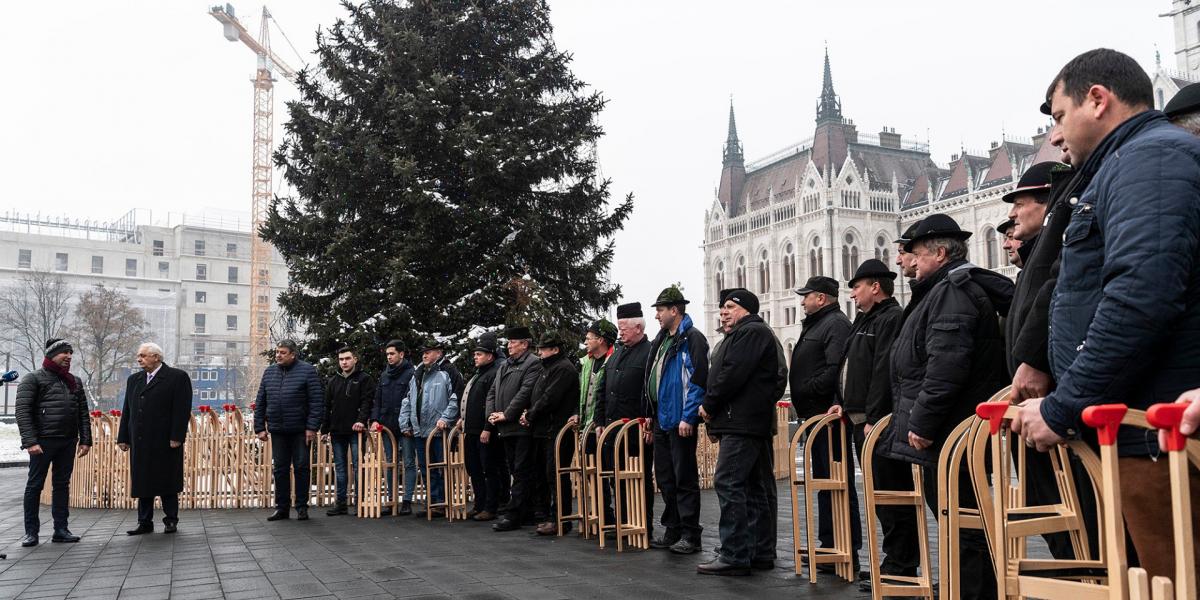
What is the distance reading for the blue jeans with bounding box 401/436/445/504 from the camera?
1103 cm

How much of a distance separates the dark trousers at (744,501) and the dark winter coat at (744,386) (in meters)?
0.12

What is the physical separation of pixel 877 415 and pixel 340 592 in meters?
3.79

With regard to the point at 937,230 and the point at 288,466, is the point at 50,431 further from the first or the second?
the point at 937,230

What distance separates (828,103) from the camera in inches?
3895

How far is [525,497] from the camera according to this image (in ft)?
31.4

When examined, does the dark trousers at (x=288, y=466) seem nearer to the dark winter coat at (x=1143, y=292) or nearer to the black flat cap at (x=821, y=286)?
the black flat cap at (x=821, y=286)

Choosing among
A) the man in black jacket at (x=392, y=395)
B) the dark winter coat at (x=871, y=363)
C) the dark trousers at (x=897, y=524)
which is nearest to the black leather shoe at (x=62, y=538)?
the man in black jacket at (x=392, y=395)

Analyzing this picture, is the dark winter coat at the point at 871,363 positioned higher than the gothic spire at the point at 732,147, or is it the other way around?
the gothic spire at the point at 732,147

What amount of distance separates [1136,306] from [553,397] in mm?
7198

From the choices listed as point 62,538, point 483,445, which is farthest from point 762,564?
point 62,538

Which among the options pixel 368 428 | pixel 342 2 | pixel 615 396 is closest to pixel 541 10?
pixel 342 2

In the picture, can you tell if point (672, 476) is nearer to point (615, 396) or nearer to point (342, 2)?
point (615, 396)

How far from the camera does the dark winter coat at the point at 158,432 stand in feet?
31.8

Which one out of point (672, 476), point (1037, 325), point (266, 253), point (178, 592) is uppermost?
point (266, 253)
